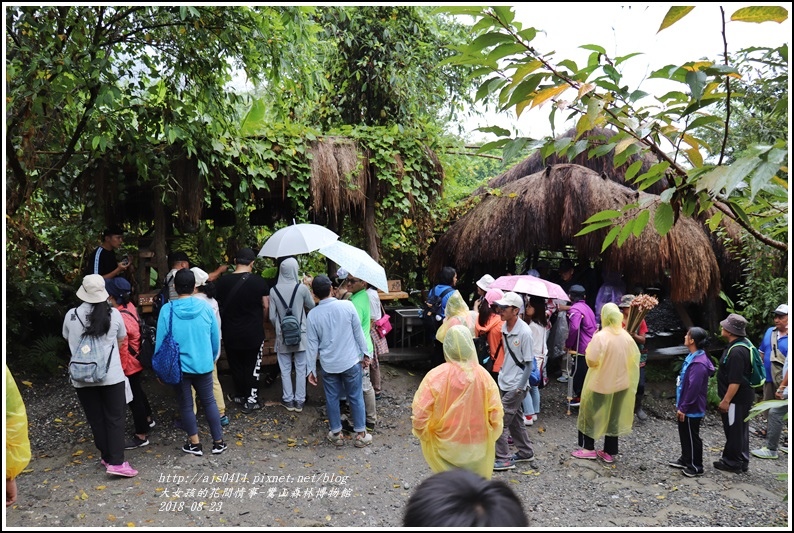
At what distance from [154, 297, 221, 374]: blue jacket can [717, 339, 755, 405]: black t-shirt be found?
488 centimetres

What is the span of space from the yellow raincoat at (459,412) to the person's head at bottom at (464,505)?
259cm

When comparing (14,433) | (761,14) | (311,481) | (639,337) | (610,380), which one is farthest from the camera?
(639,337)

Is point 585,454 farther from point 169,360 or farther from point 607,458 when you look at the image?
point 169,360

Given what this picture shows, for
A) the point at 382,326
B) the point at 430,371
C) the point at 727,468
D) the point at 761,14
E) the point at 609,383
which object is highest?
the point at 761,14

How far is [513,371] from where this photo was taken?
5.55m

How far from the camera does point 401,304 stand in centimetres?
1016

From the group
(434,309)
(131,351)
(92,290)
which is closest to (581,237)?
(434,309)

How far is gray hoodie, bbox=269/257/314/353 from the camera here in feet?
21.8

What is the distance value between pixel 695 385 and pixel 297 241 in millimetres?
4233

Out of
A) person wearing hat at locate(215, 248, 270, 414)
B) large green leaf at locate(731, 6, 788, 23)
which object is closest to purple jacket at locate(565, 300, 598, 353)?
person wearing hat at locate(215, 248, 270, 414)

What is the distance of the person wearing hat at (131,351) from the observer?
559 cm

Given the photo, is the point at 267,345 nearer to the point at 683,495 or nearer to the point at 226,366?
the point at 226,366

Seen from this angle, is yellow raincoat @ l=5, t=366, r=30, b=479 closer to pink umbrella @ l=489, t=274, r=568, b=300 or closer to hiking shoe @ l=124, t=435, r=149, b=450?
hiking shoe @ l=124, t=435, r=149, b=450

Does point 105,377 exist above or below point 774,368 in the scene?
above
